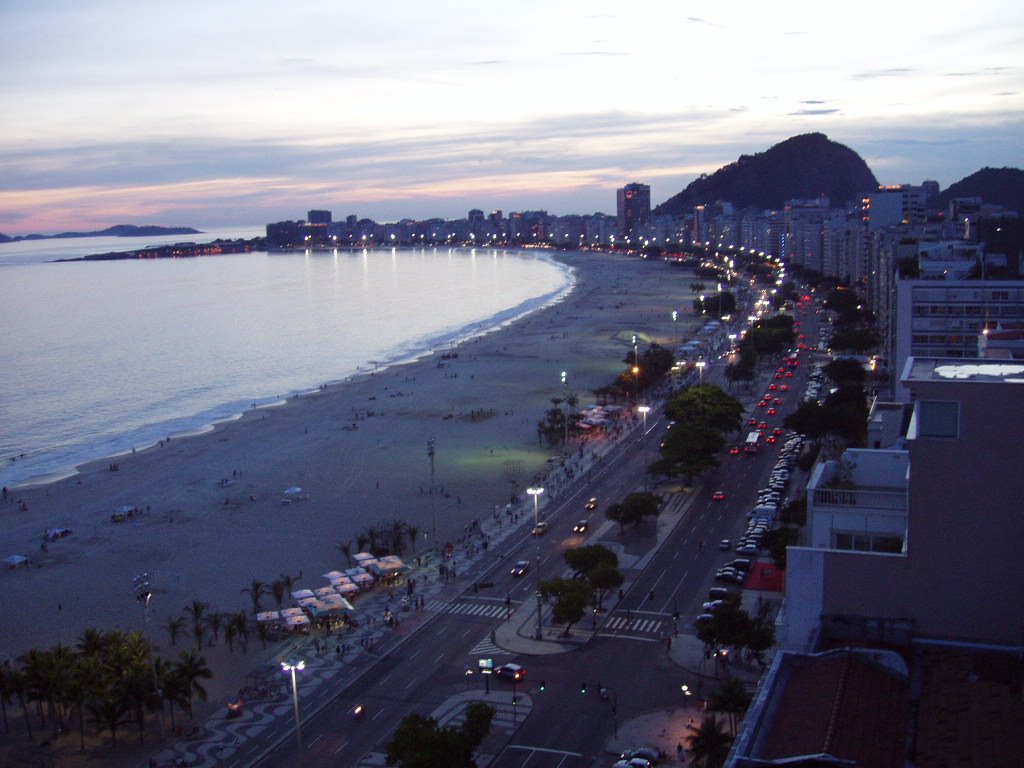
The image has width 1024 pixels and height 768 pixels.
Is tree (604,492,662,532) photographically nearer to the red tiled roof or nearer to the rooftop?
the rooftop

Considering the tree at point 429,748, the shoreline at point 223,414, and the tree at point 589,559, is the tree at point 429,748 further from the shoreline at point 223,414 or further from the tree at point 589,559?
the shoreline at point 223,414

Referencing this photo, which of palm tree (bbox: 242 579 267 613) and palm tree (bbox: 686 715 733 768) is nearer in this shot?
palm tree (bbox: 686 715 733 768)

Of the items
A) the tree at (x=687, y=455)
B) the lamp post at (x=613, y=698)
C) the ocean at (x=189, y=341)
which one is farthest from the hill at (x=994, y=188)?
the lamp post at (x=613, y=698)

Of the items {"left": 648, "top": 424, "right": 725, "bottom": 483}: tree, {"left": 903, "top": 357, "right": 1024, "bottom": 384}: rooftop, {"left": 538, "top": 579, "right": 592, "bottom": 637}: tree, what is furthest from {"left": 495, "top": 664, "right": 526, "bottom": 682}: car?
{"left": 648, "top": 424, "right": 725, "bottom": 483}: tree

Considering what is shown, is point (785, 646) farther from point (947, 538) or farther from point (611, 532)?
point (611, 532)

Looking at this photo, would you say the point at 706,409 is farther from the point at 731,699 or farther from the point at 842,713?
the point at 842,713

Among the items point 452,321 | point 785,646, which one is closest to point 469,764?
point 785,646
